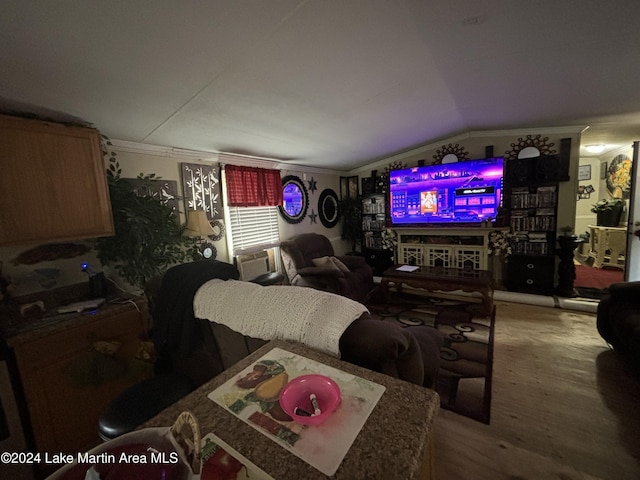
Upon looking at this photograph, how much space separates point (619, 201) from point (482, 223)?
2.71 metres

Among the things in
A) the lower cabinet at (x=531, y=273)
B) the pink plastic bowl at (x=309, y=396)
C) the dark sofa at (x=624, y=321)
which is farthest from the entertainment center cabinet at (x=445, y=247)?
the pink plastic bowl at (x=309, y=396)

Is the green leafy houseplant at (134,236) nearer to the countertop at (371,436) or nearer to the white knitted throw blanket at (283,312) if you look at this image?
the white knitted throw blanket at (283,312)

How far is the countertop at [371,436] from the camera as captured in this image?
1.74 ft

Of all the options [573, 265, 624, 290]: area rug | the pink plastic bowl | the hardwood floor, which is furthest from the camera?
[573, 265, 624, 290]: area rug

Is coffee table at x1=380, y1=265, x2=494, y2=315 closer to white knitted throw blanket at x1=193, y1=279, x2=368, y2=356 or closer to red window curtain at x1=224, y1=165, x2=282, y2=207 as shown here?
red window curtain at x1=224, y1=165, x2=282, y2=207

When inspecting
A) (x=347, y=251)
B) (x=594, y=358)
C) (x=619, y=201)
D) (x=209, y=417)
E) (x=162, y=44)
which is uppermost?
(x=162, y=44)

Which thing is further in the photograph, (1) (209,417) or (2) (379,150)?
(2) (379,150)

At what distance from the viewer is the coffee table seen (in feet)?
9.70

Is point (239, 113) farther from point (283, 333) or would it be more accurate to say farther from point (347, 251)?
point (347, 251)

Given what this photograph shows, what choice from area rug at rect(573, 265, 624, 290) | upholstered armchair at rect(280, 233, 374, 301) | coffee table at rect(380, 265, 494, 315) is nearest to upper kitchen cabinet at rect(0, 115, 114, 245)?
upholstered armchair at rect(280, 233, 374, 301)

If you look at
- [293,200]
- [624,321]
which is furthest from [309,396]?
[293,200]

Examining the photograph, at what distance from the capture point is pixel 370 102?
2.38 metres

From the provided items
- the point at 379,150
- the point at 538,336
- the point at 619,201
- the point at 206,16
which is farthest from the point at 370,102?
the point at 619,201

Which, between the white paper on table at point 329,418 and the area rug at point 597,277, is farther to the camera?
the area rug at point 597,277
